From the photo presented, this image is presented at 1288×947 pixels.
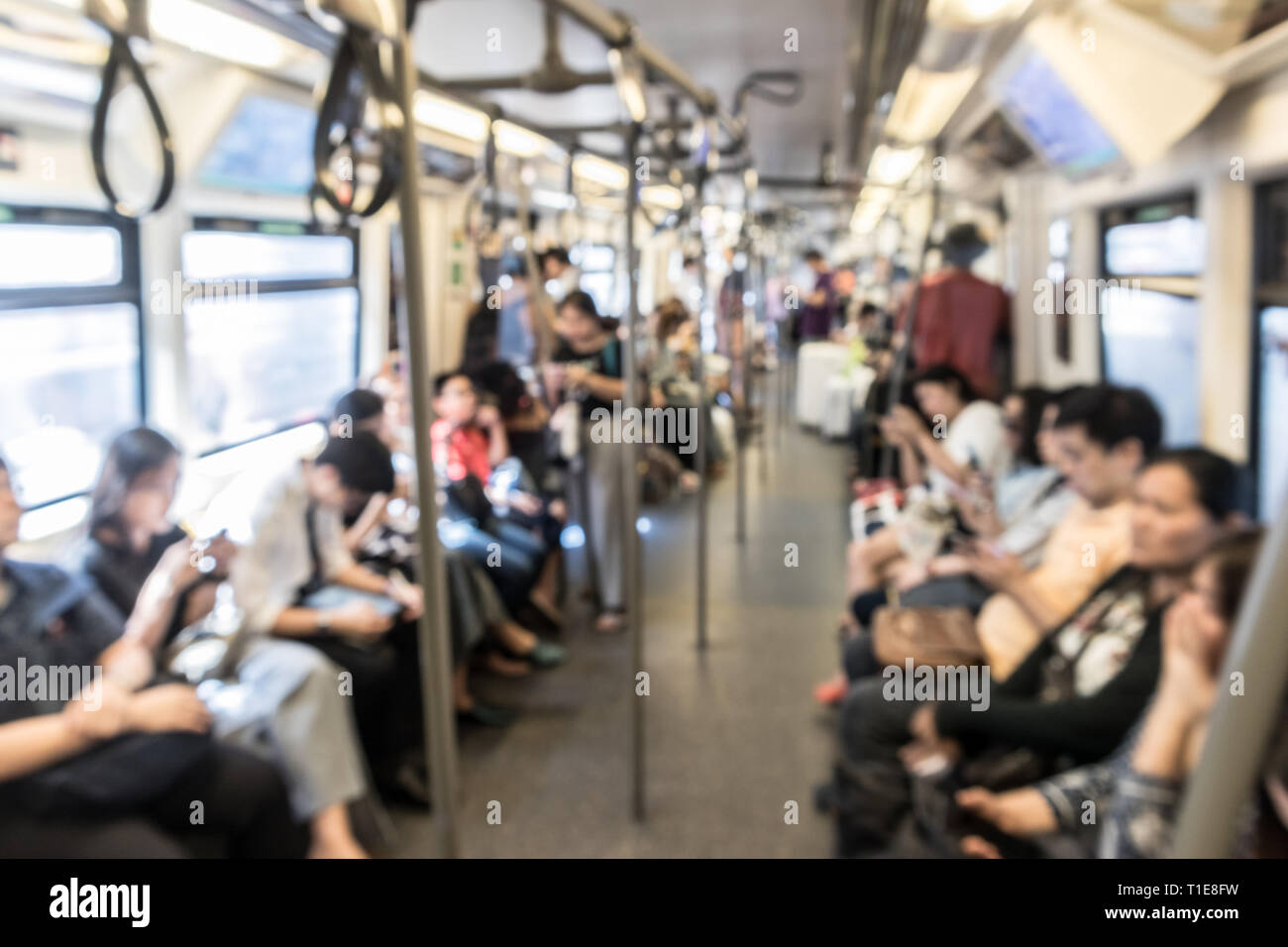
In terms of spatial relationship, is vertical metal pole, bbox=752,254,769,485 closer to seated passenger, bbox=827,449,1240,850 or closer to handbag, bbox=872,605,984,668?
handbag, bbox=872,605,984,668

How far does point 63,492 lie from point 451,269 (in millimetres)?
4034

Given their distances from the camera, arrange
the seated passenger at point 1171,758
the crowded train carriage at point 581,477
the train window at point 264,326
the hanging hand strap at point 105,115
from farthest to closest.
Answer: the train window at point 264,326
the crowded train carriage at point 581,477
the seated passenger at point 1171,758
the hanging hand strap at point 105,115

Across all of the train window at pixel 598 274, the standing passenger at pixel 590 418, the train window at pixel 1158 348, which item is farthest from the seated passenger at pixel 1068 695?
the train window at pixel 598 274

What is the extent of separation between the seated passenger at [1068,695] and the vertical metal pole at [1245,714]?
3.69 feet

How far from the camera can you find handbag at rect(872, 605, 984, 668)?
2613 mm

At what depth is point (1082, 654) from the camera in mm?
2168

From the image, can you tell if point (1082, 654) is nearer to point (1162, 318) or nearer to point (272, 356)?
point (1162, 318)

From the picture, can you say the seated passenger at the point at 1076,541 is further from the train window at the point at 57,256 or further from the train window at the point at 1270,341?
the train window at the point at 57,256

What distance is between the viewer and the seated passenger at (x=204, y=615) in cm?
240

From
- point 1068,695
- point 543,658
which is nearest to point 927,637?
point 1068,695

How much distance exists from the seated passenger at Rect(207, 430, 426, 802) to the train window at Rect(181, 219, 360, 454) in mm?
895

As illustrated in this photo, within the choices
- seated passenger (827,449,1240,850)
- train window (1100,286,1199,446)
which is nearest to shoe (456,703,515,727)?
seated passenger (827,449,1240,850)
